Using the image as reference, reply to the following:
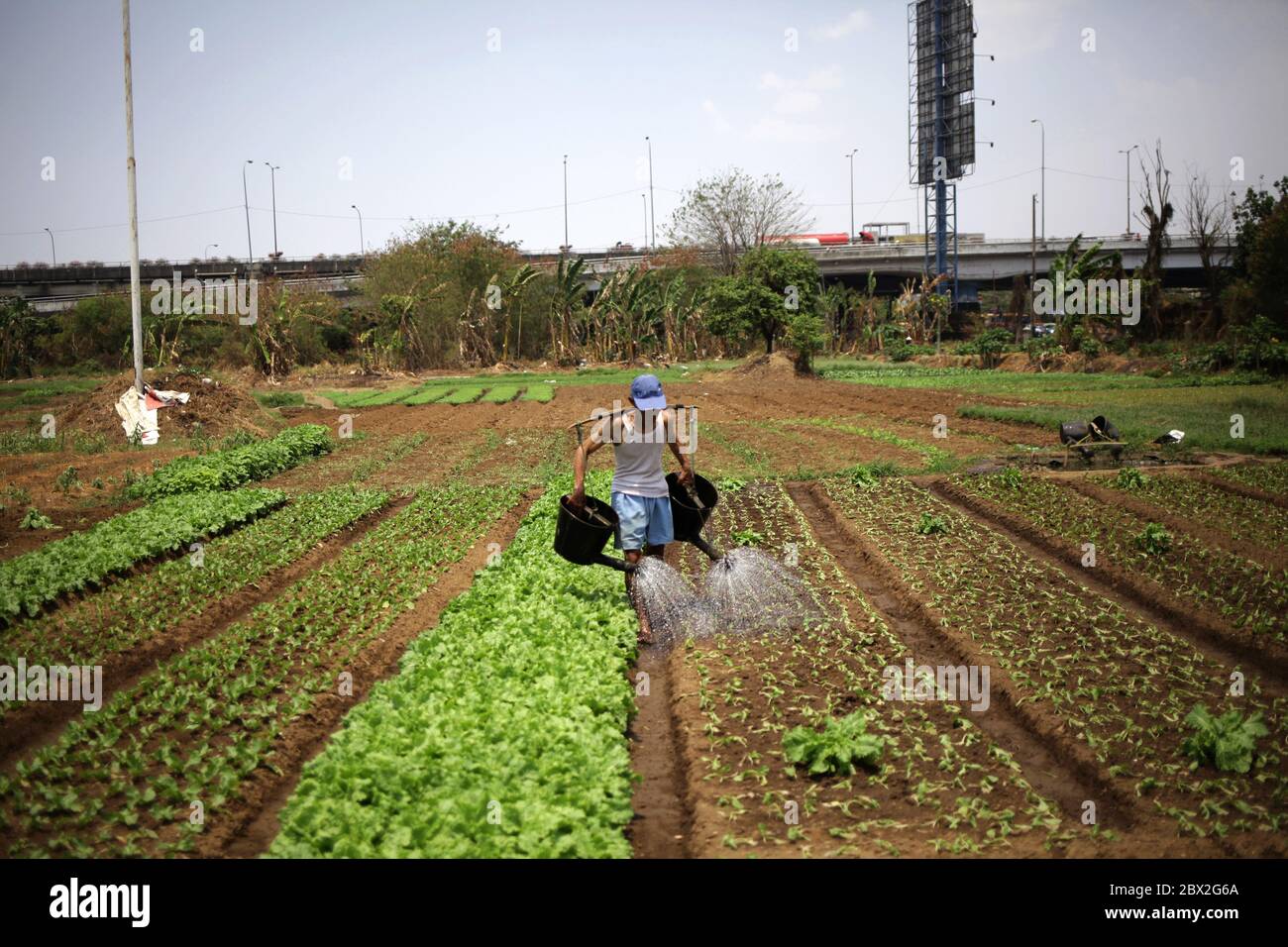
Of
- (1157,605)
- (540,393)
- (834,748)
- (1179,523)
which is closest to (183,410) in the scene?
(540,393)

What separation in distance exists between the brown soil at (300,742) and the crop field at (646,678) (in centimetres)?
3

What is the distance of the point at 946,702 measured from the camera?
304 inches

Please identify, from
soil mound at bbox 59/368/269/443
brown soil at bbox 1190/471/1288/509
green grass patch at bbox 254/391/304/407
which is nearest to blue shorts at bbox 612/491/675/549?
brown soil at bbox 1190/471/1288/509

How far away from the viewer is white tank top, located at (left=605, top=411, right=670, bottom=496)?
350 inches

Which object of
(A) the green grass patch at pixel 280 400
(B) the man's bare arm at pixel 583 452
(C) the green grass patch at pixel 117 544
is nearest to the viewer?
(B) the man's bare arm at pixel 583 452

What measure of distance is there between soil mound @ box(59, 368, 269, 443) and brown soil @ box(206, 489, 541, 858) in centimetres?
1673

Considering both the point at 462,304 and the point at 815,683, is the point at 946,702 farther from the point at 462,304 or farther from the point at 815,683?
the point at 462,304

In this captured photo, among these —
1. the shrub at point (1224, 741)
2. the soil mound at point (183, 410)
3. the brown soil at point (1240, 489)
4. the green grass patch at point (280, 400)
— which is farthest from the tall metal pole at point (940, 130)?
the shrub at point (1224, 741)

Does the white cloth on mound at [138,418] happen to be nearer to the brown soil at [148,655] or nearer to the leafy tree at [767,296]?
the brown soil at [148,655]

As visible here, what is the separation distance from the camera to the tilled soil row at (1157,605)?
842 centimetres

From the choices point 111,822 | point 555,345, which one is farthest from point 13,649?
point 555,345

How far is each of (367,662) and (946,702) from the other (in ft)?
15.2

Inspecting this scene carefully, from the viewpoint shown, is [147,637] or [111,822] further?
[147,637]
